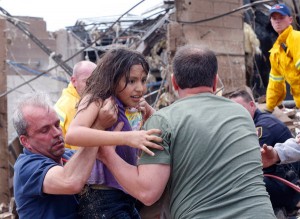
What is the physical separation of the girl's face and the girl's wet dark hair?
0.07 ft

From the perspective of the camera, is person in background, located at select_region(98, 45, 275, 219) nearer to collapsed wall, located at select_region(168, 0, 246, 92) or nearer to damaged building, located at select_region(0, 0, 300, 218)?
damaged building, located at select_region(0, 0, 300, 218)

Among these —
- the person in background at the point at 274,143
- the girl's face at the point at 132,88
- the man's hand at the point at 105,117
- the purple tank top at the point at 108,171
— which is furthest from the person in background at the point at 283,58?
the man's hand at the point at 105,117

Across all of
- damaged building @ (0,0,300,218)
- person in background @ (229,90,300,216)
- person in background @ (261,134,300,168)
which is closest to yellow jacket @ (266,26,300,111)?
damaged building @ (0,0,300,218)

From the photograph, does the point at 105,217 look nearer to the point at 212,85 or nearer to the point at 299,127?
the point at 212,85

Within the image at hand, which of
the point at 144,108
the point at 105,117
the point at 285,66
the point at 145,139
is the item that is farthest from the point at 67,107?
the point at 285,66

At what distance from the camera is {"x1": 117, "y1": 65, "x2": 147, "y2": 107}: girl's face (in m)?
2.72

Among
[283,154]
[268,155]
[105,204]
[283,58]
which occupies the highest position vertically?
[105,204]

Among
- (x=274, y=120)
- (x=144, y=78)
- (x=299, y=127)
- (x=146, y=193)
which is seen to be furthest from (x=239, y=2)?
(x=146, y=193)

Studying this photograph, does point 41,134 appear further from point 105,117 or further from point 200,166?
point 200,166

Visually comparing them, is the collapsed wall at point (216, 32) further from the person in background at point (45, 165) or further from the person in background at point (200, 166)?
the person in background at point (200, 166)

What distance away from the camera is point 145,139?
2398mm

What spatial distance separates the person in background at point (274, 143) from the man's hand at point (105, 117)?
246cm

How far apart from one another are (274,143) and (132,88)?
2658 mm

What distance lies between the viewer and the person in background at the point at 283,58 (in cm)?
679
